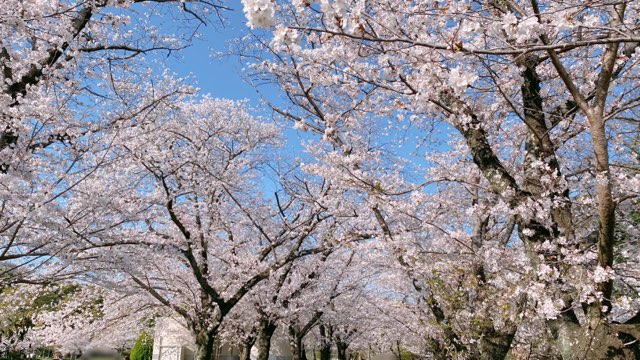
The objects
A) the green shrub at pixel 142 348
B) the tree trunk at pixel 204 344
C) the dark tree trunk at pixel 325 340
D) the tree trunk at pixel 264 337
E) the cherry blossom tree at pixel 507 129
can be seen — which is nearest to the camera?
the cherry blossom tree at pixel 507 129

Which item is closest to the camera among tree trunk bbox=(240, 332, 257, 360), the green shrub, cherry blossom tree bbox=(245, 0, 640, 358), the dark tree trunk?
cherry blossom tree bbox=(245, 0, 640, 358)

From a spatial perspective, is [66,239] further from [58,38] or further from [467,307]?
[467,307]

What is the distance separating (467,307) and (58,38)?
6.34m

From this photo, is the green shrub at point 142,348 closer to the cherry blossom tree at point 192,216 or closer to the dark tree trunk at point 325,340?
the dark tree trunk at point 325,340

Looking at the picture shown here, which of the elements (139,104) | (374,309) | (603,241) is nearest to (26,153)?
(139,104)

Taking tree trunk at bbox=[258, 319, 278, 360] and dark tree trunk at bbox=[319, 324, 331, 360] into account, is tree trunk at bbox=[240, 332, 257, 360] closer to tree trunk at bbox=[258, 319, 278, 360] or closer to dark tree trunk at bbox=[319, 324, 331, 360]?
tree trunk at bbox=[258, 319, 278, 360]

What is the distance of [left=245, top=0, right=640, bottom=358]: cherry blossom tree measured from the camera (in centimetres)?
346

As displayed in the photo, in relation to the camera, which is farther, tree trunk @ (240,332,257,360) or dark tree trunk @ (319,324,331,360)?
dark tree trunk @ (319,324,331,360)

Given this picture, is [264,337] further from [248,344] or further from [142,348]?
[142,348]

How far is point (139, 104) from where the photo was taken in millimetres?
7172

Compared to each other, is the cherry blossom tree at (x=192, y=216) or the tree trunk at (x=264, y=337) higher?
the cherry blossom tree at (x=192, y=216)

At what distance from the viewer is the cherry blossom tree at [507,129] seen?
3463 millimetres

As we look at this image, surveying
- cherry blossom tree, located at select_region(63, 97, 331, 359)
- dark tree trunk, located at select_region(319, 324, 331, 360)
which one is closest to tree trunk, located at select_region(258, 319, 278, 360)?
cherry blossom tree, located at select_region(63, 97, 331, 359)

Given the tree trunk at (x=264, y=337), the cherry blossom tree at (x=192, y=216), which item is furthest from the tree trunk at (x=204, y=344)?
the tree trunk at (x=264, y=337)
